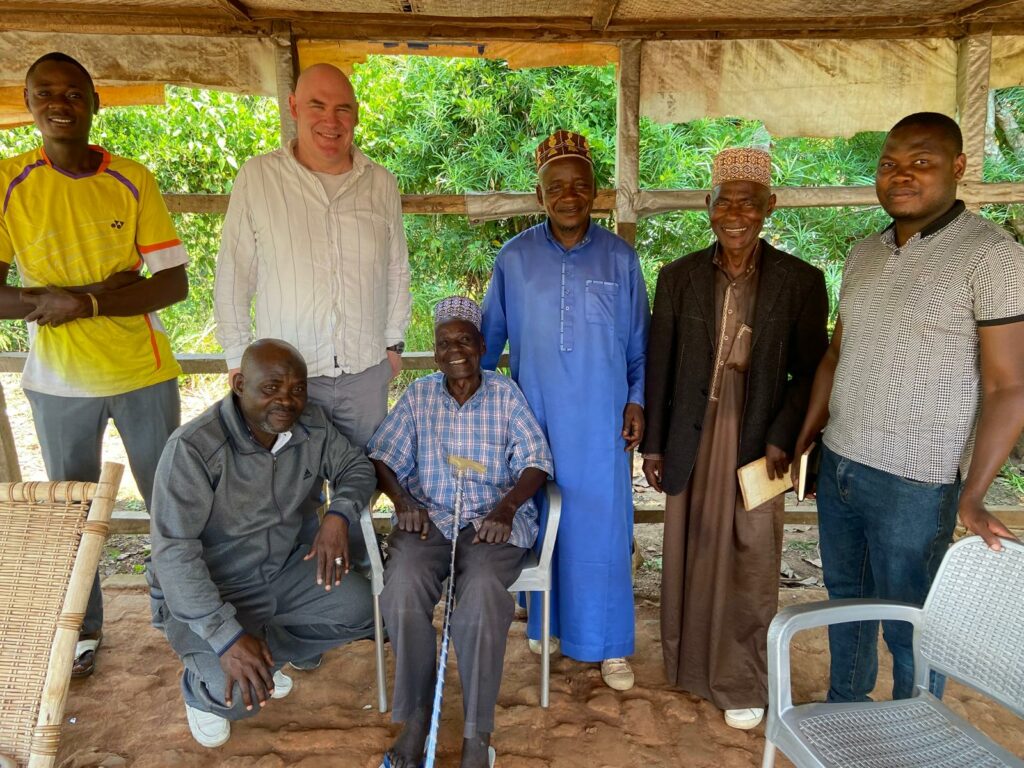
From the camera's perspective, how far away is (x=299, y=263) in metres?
2.60

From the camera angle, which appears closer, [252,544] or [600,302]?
[252,544]

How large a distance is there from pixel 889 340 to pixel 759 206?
61 cm

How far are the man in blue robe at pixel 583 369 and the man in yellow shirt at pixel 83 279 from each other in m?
1.34

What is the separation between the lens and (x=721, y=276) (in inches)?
95.8

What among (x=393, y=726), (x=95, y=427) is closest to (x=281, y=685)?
(x=393, y=726)

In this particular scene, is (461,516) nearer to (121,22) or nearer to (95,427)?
(95,427)

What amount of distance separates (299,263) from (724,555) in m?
1.88

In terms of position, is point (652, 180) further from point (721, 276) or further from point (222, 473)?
point (222, 473)

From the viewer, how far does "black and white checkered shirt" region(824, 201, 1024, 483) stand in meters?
1.87

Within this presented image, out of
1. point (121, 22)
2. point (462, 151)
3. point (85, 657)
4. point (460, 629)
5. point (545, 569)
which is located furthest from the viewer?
point (462, 151)

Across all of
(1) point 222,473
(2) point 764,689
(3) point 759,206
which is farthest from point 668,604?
(1) point 222,473

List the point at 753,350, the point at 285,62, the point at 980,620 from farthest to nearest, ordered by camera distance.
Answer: the point at 285,62 < the point at 753,350 < the point at 980,620

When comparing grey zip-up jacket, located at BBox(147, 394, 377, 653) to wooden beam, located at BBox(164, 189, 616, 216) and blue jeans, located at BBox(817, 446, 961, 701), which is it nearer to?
wooden beam, located at BBox(164, 189, 616, 216)

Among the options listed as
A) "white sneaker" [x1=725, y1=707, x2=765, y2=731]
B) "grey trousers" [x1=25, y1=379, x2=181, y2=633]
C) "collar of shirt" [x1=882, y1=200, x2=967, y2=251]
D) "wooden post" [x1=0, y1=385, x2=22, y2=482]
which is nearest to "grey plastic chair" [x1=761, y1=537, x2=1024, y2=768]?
"white sneaker" [x1=725, y1=707, x2=765, y2=731]
